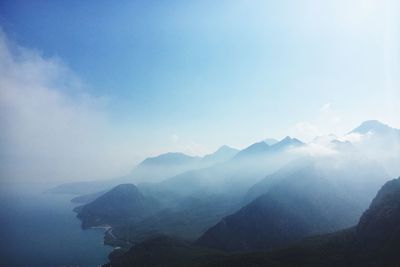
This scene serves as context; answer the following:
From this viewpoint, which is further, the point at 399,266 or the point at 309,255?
the point at 309,255

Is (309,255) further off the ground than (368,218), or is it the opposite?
(368,218)

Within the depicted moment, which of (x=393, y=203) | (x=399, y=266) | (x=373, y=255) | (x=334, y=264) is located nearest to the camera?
(x=399, y=266)

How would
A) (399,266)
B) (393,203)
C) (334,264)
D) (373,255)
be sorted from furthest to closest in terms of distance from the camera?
1. (393,203)
2. (334,264)
3. (373,255)
4. (399,266)

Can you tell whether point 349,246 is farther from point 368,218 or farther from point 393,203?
point 393,203

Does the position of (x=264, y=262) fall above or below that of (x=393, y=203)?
below

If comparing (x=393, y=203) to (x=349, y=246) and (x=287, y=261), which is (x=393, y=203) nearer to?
(x=349, y=246)

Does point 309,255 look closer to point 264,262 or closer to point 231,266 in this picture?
point 264,262

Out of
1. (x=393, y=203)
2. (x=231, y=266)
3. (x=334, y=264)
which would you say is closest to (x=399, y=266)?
(x=334, y=264)

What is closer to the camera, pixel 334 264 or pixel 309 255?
pixel 334 264

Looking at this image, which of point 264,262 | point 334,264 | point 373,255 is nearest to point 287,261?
point 264,262
